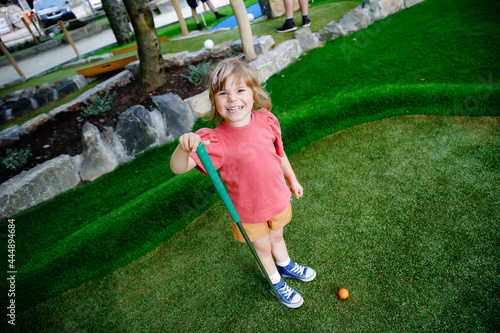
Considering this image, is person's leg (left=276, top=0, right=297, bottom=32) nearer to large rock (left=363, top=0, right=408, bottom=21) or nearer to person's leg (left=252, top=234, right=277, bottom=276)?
large rock (left=363, top=0, right=408, bottom=21)

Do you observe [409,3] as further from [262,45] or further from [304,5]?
[262,45]

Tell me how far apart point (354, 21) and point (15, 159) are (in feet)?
17.4

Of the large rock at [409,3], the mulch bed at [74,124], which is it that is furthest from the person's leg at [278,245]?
the large rock at [409,3]

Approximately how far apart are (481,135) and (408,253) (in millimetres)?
1413

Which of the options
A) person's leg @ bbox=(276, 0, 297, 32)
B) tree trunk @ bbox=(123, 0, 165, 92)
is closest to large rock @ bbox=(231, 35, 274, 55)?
person's leg @ bbox=(276, 0, 297, 32)

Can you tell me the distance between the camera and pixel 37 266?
2023mm

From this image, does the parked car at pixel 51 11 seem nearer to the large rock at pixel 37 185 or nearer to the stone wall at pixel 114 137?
the stone wall at pixel 114 137

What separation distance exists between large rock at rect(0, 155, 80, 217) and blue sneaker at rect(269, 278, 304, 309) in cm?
254

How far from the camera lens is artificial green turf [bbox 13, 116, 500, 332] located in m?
1.47

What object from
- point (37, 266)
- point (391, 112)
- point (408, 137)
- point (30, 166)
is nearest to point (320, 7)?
point (391, 112)

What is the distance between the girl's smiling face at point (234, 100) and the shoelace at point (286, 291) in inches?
40.9

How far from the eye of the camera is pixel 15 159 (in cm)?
306

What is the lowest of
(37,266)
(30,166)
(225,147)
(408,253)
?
(408,253)

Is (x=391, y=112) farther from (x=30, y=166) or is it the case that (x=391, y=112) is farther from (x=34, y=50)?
(x=34, y=50)
